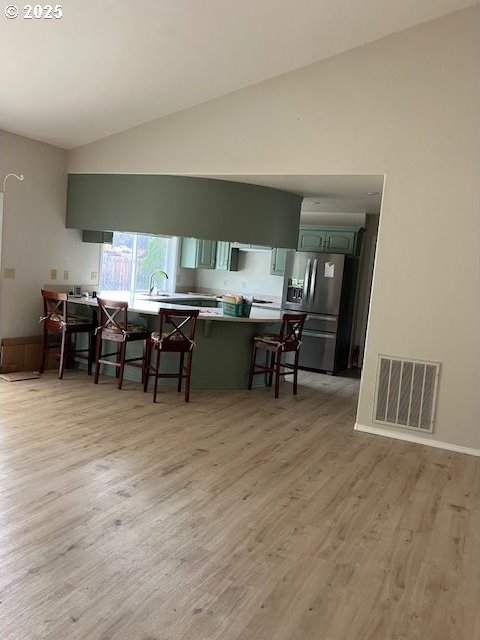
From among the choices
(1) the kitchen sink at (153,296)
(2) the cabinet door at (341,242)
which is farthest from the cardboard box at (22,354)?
(2) the cabinet door at (341,242)

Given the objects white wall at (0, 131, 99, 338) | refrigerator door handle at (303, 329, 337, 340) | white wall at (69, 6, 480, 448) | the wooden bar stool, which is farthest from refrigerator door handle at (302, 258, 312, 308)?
white wall at (0, 131, 99, 338)

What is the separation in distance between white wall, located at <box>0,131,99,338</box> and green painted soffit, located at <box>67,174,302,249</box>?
0.26 m

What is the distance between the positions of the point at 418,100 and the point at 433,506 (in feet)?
10.4

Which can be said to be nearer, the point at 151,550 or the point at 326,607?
the point at 326,607

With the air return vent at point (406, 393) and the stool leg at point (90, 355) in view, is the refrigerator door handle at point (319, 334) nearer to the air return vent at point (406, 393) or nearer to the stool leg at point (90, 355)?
the air return vent at point (406, 393)

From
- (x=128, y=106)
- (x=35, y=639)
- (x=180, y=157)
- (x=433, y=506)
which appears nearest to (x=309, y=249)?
(x=180, y=157)

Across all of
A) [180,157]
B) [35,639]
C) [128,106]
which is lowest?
[35,639]

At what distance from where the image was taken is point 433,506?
3457mm

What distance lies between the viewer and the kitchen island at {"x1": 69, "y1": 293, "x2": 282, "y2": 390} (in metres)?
5.83

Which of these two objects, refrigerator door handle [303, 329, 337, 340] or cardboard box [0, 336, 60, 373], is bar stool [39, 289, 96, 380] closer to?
cardboard box [0, 336, 60, 373]

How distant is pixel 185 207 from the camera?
5.77 m

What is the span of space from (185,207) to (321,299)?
2586mm

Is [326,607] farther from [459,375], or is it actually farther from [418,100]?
[418,100]

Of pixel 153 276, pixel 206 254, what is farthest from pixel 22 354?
pixel 206 254
